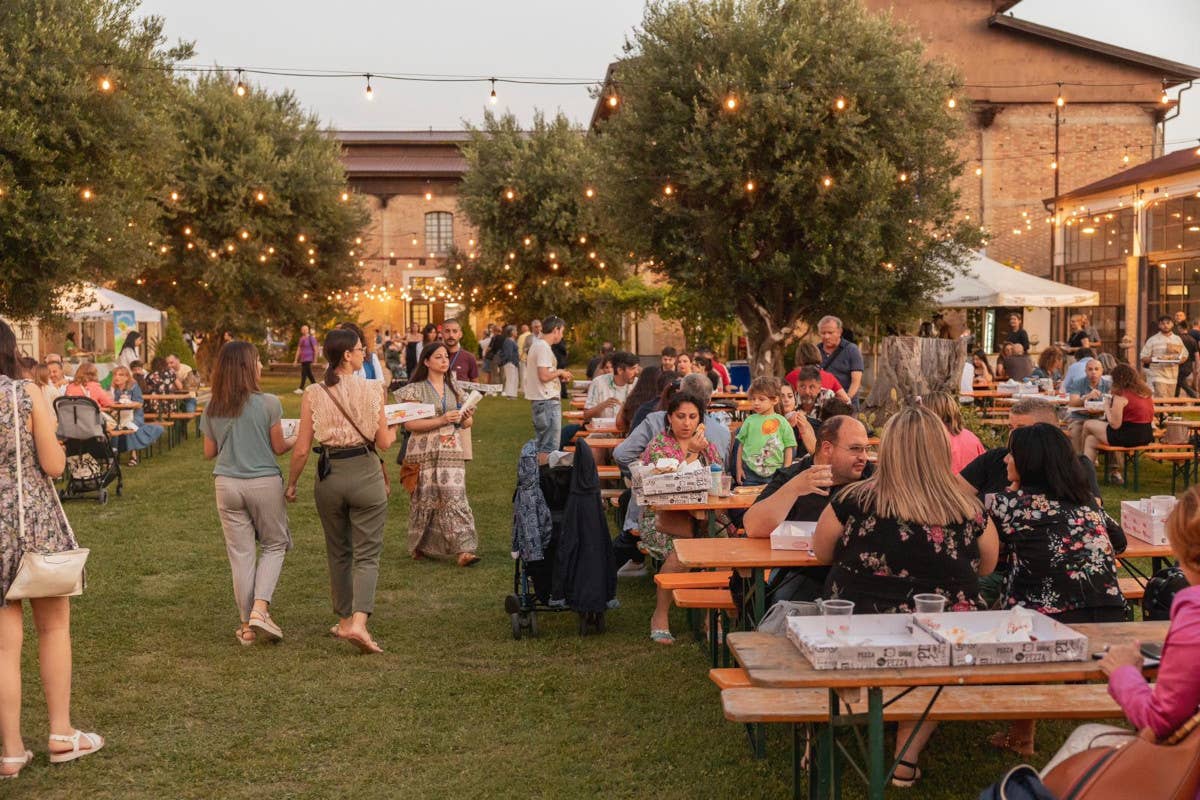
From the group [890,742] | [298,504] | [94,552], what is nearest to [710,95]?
[298,504]

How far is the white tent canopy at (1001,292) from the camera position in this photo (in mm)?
17594

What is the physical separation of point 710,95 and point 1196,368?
Answer: 9.62 m

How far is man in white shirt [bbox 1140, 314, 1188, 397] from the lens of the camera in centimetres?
1744

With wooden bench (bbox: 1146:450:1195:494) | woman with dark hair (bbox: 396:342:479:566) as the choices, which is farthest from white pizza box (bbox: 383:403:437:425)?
wooden bench (bbox: 1146:450:1195:494)

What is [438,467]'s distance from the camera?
8.71 m

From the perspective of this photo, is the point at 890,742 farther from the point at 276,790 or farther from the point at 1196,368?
the point at 1196,368

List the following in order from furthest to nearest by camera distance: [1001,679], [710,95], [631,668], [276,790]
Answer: [710,95], [631,668], [276,790], [1001,679]

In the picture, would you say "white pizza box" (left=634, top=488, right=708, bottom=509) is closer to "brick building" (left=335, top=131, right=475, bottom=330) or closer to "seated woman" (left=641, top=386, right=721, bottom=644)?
"seated woman" (left=641, top=386, right=721, bottom=644)

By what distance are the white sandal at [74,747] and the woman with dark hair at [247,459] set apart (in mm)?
1459

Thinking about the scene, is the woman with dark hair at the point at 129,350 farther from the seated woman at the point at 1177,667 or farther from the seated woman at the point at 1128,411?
the seated woman at the point at 1177,667

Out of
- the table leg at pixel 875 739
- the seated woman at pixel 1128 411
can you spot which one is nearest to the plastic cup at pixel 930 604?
the table leg at pixel 875 739

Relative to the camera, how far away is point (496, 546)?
31.3ft

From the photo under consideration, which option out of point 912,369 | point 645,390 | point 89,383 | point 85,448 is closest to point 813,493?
point 645,390

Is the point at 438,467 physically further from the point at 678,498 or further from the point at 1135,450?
the point at 1135,450
